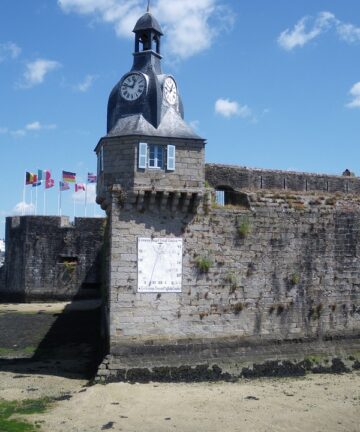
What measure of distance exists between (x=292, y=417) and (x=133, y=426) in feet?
12.4

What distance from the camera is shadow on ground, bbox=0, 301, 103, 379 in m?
17.8

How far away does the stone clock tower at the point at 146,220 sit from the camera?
16125mm

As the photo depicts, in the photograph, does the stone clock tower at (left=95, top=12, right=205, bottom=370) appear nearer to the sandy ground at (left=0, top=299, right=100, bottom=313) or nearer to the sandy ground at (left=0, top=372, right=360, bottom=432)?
the sandy ground at (left=0, top=372, right=360, bottom=432)

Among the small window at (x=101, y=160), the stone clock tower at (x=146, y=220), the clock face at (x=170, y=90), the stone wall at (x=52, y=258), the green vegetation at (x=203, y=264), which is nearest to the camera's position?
the stone clock tower at (x=146, y=220)

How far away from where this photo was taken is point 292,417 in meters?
13.3

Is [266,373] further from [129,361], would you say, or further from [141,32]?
[141,32]

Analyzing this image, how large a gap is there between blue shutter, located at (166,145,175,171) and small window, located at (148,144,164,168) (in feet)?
0.59

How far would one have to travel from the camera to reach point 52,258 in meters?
29.3

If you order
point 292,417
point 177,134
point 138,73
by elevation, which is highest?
point 138,73

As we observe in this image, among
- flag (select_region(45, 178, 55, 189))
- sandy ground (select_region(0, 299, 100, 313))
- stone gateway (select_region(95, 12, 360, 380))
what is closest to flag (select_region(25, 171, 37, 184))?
flag (select_region(45, 178, 55, 189))

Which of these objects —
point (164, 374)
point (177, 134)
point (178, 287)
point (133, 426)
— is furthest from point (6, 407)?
point (177, 134)

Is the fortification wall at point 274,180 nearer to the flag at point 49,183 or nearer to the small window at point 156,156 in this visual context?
the small window at point 156,156

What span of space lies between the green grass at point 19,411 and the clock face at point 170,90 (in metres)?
9.76

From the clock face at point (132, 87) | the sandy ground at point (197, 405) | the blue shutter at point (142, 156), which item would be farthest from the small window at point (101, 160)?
the sandy ground at point (197, 405)
